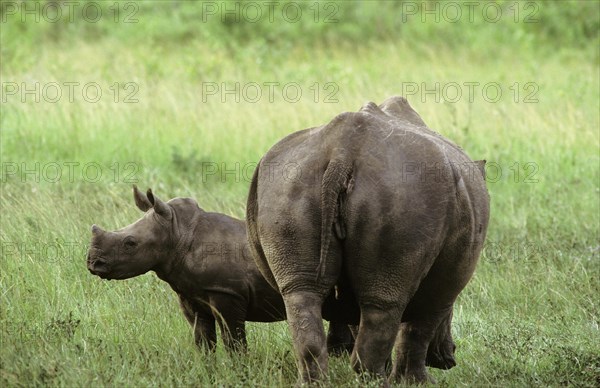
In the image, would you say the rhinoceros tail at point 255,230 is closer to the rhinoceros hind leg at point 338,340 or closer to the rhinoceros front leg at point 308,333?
the rhinoceros front leg at point 308,333

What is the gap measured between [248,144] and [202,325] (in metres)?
6.54

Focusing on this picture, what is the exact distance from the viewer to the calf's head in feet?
20.1

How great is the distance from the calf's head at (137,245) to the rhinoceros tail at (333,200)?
4.87 feet

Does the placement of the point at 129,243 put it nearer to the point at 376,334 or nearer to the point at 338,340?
the point at 338,340

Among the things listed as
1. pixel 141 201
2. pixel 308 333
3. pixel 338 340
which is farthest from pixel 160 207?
pixel 308 333

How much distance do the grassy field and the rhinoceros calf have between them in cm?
24

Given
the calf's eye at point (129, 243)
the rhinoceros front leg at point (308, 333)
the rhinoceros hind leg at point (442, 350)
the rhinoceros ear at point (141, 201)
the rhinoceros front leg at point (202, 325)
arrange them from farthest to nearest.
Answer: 1. the rhinoceros front leg at point (202, 325)
2. the rhinoceros ear at point (141, 201)
3. the calf's eye at point (129, 243)
4. the rhinoceros hind leg at point (442, 350)
5. the rhinoceros front leg at point (308, 333)

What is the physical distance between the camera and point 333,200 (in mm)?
4902

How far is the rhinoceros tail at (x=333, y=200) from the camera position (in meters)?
4.90

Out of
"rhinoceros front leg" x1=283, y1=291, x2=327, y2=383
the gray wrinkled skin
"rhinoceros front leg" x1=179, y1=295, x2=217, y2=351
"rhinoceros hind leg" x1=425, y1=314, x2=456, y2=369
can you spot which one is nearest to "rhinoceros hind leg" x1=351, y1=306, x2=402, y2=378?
the gray wrinkled skin

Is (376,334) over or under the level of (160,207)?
under

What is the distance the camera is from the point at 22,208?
9242mm

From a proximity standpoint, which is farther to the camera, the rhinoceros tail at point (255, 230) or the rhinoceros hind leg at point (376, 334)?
the rhinoceros tail at point (255, 230)

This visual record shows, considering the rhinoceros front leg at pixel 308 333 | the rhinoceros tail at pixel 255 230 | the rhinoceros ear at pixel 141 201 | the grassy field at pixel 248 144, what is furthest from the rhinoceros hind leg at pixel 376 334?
the rhinoceros ear at pixel 141 201
